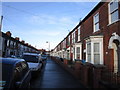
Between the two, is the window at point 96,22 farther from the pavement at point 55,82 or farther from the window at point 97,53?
the pavement at point 55,82

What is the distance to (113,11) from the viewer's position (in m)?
9.44

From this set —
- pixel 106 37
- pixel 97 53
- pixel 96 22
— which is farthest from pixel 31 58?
pixel 96 22

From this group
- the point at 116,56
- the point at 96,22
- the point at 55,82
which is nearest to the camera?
the point at 55,82

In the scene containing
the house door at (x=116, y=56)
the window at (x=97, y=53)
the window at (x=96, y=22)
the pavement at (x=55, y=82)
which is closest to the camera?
the pavement at (x=55, y=82)

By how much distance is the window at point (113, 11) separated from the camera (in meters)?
9.09

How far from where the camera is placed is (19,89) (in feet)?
12.2

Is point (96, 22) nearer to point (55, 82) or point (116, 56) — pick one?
point (116, 56)

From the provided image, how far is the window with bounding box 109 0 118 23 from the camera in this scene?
29.8ft

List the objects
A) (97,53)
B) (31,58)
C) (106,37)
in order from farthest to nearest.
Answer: (31,58), (97,53), (106,37)

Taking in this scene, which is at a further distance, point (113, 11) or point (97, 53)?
point (97, 53)

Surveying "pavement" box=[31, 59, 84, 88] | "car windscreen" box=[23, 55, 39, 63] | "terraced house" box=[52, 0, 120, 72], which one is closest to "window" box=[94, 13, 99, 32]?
"terraced house" box=[52, 0, 120, 72]

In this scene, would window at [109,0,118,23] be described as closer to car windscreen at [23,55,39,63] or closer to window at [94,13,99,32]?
window at [94,13,99,32]

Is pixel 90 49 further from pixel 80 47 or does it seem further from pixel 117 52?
pixel 80 47

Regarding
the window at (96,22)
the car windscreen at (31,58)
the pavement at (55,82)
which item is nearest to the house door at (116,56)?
the pavement at (55,82)
